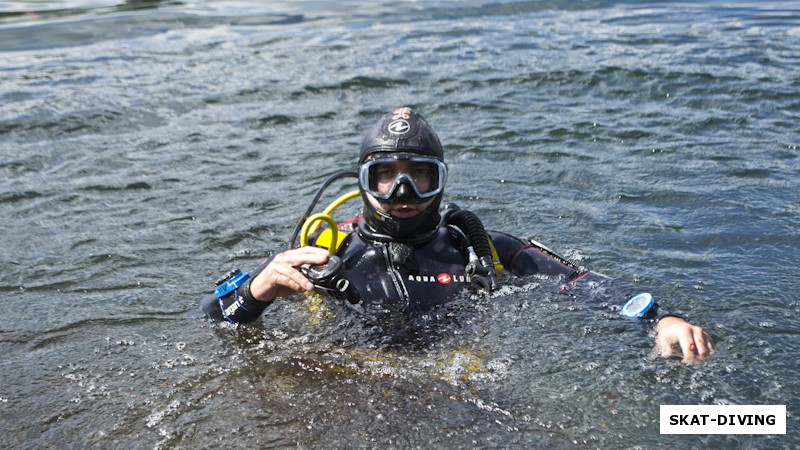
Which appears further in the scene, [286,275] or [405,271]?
[405,271]

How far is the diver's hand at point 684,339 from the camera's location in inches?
152

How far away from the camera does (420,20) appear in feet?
48.2

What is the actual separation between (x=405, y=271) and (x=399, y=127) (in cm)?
81

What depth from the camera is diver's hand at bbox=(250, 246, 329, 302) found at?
12.5 feet

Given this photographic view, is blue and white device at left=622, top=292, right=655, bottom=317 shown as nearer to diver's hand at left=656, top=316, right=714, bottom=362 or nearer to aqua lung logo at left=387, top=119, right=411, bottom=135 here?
diver's hand at left=656, top=316, right=714, bottom=362

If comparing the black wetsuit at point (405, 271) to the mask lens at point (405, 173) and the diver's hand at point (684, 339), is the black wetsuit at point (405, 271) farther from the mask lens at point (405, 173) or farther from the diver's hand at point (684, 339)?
the diver's hand at point (684, 339)

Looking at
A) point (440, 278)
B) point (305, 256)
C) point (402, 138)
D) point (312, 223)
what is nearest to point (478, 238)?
point (440, 278)

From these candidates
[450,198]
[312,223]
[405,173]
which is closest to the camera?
[405,173]

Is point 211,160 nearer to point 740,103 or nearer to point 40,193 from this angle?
point 40,193

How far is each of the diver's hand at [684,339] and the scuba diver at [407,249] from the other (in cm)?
2

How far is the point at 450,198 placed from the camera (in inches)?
274

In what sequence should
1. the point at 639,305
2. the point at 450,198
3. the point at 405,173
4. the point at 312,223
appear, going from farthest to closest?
the point at 450,198
the point at 312,223
the point at 405,173
the point at 639,305

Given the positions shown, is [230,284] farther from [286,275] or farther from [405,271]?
[405,271]

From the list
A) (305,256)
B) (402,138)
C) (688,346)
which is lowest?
(688,346)
